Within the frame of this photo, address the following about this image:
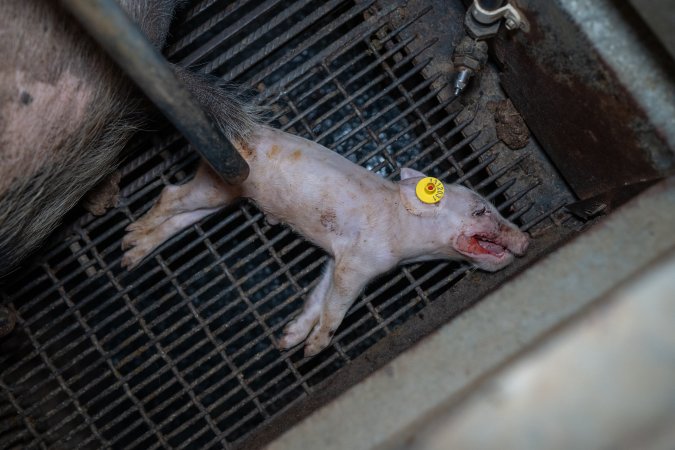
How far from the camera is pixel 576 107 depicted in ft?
6.70

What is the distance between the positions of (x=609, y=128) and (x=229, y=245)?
Result: 5.13ft

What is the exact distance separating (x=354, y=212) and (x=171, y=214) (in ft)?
2.25

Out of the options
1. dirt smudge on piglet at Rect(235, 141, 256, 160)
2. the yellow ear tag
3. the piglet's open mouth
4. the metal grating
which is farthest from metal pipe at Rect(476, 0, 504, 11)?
dirt smudge on piglet at Rect(235, 141, 256, 160)

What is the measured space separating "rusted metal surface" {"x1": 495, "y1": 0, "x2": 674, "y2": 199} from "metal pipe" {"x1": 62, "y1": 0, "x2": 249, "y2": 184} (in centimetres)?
103

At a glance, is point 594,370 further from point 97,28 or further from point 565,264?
point 97,28

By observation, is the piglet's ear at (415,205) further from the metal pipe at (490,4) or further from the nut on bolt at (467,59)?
the metal pipe at (490,4)

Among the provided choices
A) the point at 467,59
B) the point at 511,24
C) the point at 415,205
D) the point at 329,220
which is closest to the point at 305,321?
the point at 329,220

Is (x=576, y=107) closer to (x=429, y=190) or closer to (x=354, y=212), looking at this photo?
(x=429, y=190)

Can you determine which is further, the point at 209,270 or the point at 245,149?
the point at 209,270

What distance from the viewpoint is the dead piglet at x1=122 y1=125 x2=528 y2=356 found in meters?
2.17

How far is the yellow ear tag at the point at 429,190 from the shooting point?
84.2 inches

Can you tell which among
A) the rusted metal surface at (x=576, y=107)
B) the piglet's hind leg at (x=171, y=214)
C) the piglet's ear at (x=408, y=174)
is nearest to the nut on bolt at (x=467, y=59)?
the rusted metal surface at (x=576, y=107)

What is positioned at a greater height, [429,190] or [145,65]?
Answer: [145,65]

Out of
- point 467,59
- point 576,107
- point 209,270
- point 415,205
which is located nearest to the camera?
point 576,107
